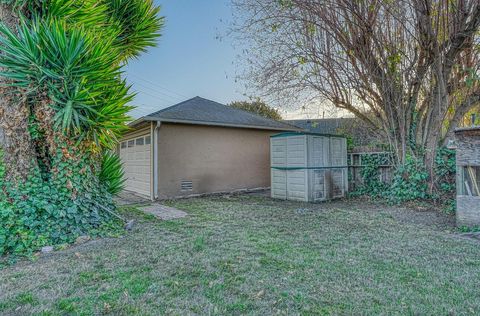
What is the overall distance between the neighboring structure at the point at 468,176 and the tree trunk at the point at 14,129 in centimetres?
690

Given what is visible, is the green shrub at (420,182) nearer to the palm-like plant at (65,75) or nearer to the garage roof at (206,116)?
the garage roof at (206,116)

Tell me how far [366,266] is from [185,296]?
76.0 inches

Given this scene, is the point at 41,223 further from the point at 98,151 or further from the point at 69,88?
the point at 69,88

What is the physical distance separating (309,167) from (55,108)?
573 centimetres

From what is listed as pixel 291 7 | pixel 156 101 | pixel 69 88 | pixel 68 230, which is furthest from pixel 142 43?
pixel 156 101

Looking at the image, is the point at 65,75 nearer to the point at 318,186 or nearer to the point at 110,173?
the point at 110,173

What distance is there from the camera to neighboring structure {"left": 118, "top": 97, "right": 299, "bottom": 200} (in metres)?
8.34

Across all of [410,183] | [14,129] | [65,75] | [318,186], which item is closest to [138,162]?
[14,129]

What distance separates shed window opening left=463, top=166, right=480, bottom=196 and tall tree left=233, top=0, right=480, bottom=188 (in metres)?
1.95

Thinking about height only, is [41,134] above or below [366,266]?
above

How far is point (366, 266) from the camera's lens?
119 inches

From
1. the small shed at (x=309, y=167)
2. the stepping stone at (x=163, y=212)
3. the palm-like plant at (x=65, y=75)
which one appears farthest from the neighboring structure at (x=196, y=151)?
the palm-like plant at (x=65, y=75)

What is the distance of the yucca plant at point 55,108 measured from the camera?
13.0ft

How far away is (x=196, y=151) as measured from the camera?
9.00m
